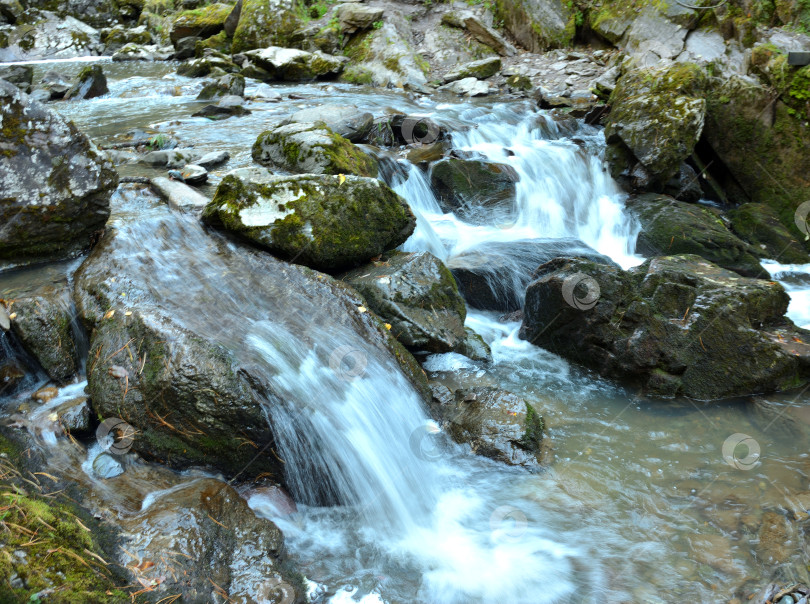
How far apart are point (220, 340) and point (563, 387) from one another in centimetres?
314

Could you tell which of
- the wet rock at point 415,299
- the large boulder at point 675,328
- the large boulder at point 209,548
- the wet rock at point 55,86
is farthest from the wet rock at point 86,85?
the large boulder at point 209,548

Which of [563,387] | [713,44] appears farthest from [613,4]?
[563,387]

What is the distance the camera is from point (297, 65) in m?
14.0

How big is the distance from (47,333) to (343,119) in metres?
5.64

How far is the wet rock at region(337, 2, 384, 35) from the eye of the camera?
1520 centimetres

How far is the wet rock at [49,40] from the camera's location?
1880 centimetres

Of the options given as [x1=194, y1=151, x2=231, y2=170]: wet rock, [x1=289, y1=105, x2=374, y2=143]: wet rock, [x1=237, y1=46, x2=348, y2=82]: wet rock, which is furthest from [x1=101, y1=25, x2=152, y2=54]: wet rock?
[x1=194, y1=151, x2=231, y2=170]: wet rock

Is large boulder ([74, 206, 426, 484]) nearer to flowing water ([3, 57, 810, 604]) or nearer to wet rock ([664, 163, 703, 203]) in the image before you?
flowing water ([3, 57, 810, 604])

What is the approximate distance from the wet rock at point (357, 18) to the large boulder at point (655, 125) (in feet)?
28.9

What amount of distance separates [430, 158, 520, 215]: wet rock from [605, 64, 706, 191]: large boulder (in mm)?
1999

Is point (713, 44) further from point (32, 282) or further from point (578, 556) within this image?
point (32, 282)

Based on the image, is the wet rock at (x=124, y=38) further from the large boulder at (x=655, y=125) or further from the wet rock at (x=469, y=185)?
the large boulder at (x=655, y=125)

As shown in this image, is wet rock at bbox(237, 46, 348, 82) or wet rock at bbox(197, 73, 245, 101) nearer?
wet rock at bbox(197, 73, 245, 101)

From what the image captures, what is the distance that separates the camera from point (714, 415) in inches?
184
